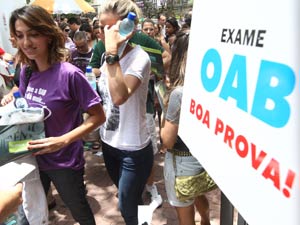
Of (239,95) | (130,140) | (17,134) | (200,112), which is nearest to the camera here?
(239,95)

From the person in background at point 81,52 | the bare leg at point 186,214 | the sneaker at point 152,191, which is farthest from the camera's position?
the person in background at point 81,52

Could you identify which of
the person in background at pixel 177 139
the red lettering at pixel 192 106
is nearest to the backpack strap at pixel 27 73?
the person in background at pixel 177 139

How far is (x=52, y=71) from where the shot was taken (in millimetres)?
1649

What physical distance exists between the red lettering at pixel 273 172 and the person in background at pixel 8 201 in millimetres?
1033

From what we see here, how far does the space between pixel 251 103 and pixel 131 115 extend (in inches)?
48.1

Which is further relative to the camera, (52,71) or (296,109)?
(52,71)

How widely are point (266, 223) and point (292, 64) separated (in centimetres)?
28

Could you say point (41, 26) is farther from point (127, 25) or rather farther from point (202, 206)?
point (202, 206)

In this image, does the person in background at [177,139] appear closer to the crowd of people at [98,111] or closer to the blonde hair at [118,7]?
the crowd of people at [98,111]

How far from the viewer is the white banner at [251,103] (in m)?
0.47

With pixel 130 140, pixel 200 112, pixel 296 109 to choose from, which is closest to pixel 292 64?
pixel 296 109

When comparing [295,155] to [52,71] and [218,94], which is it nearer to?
[218,94]

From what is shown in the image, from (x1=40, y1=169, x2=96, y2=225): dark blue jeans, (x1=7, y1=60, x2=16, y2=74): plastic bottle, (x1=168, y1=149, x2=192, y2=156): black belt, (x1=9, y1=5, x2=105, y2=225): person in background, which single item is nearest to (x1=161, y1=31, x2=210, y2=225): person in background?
(x1=168, y1=149, x2=192, y2=156): black belt

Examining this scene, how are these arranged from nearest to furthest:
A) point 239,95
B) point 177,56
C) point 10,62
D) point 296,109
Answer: point 296,109
point 239,95
point 177,56
point 10,62
